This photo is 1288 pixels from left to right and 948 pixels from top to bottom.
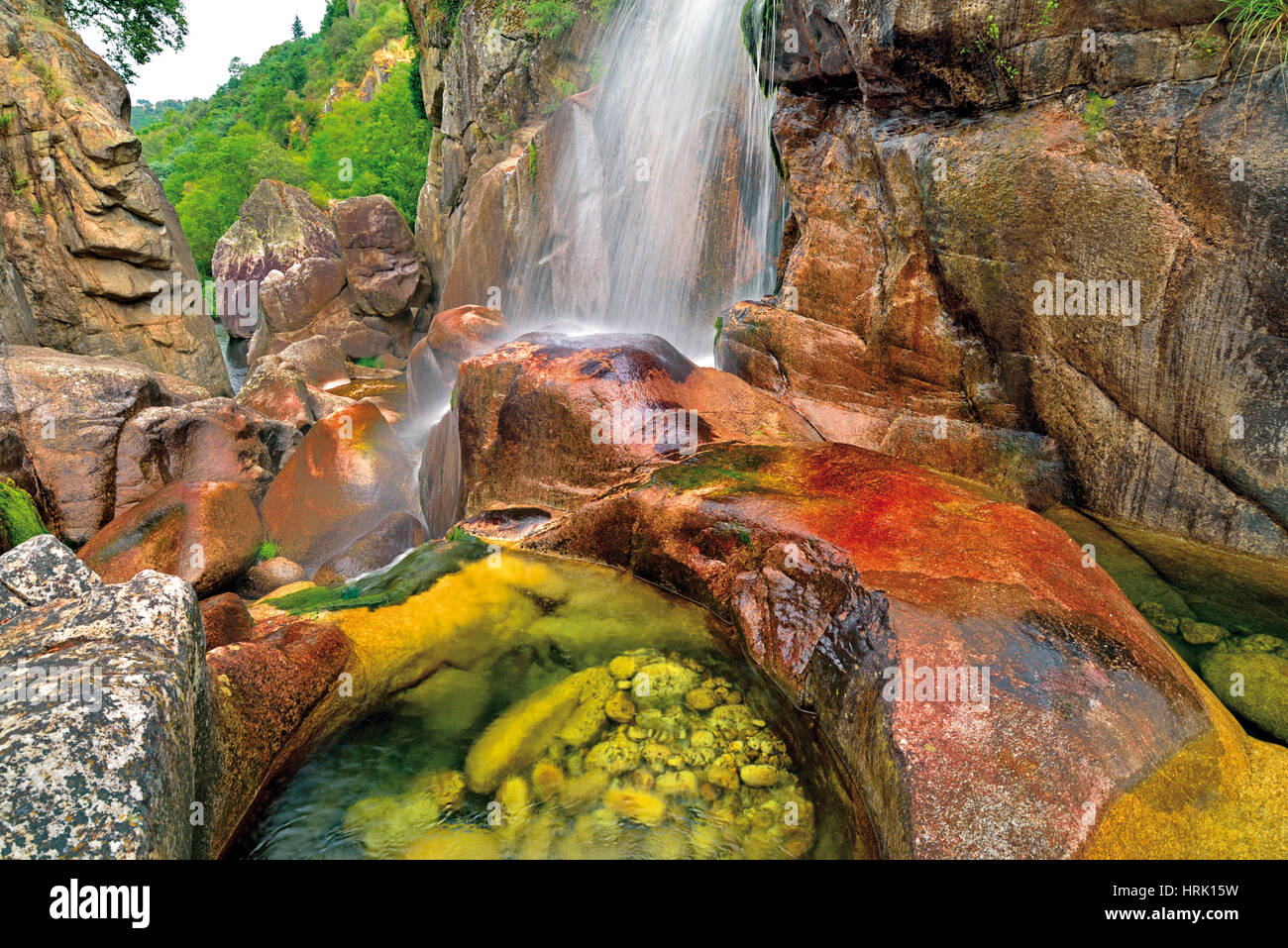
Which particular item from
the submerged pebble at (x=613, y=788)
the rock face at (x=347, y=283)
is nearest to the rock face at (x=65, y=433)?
the submerged pebble at (x=613, y=788)

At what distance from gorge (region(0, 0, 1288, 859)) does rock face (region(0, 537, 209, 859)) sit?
17 mm

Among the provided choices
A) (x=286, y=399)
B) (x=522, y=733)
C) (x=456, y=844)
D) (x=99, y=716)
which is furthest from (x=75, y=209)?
(x=456, y=844)

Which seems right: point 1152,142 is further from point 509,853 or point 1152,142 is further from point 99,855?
point 99,855

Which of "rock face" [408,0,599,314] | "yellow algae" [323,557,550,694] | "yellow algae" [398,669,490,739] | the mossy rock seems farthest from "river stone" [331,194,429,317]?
the mossy rock

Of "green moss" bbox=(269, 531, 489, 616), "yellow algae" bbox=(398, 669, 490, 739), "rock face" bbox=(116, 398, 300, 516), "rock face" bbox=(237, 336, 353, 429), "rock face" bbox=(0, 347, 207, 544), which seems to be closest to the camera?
"yellow algae" bbox=(398, 669, 490, 739)

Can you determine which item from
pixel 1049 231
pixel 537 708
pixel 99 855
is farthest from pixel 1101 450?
pixel 99 855

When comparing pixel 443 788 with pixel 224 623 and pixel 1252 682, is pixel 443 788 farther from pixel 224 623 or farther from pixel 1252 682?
pixel 1252 682

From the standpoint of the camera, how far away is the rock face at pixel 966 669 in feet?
9.23

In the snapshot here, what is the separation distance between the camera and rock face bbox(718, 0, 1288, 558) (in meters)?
4.60

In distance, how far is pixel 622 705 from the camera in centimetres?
420

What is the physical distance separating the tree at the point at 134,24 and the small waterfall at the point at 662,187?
12812 mm

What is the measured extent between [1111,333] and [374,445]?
9.05 metres

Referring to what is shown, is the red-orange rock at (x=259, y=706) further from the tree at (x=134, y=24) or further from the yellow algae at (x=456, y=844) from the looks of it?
the tree at (x=134, y=24)

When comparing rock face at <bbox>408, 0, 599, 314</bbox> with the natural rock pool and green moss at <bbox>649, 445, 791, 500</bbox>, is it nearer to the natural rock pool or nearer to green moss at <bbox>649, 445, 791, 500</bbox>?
green moss at <bbox>649, 445, 791, 500</bbox>
